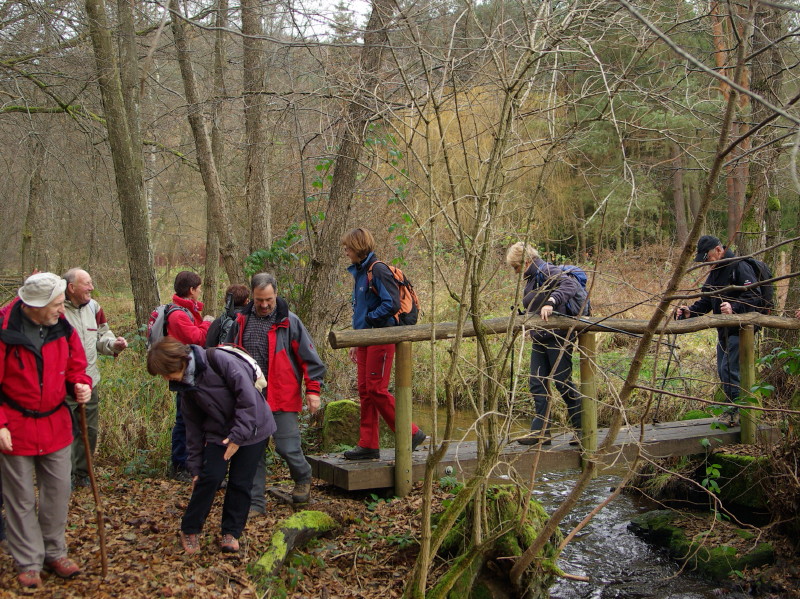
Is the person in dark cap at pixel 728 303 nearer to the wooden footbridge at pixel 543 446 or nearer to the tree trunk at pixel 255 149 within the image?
the wooden footbridge at pixel 543 446

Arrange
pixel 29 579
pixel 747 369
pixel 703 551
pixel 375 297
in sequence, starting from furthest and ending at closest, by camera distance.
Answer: pixel 747 369 → pixel 703 551 → pixel 375 297 → pixel 29 579

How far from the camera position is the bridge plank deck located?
5793 millimetres

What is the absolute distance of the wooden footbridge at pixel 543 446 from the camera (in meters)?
5.55

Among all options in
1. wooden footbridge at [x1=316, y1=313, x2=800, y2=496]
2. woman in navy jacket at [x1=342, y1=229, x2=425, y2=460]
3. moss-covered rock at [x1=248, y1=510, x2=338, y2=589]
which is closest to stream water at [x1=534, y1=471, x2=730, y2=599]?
wooden footbridge at [x1=316, y1=313, x2=800, y2=496]

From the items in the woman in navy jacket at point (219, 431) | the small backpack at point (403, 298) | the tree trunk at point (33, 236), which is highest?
the tree trunk at point (33, 236)

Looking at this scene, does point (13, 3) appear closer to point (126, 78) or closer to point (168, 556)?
point (126, 78)

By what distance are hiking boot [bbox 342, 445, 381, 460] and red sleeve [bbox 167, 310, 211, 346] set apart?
151 cm

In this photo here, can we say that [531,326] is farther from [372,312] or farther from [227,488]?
[227,488]

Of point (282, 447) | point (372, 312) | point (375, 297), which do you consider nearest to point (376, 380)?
point (372, 312)

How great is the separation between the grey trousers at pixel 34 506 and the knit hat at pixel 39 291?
861 millimetres

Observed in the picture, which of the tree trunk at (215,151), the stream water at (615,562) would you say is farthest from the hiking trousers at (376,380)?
the tree trunk at (215,151)

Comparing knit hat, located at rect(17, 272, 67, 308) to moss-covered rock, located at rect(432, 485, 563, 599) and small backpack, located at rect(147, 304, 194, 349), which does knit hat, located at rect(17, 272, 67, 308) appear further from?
moss-covered rock, located at rect(432, 485, 563, 599)

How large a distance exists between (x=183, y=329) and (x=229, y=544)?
1.94 metres

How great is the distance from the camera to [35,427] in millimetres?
4102
